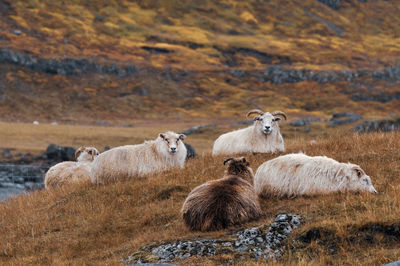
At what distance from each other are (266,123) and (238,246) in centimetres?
879

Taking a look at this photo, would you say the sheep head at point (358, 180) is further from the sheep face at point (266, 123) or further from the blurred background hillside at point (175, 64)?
the blurred background hillside at point (175, 64)

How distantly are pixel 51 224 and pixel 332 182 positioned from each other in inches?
229

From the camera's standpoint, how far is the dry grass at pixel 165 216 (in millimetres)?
7309

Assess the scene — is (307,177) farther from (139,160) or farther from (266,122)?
(266,122)

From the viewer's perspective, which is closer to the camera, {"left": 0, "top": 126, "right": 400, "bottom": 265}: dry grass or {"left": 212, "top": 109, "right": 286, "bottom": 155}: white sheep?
{"left": 0, "top": 126, "right": 400, "bottom": 265}: dry grass

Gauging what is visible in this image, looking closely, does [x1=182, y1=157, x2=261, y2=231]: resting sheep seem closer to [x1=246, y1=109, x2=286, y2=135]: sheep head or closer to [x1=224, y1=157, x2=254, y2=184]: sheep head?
[x1=224, y1=157, x2=254, y2=184]: sheep head

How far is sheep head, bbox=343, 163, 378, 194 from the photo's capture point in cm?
950

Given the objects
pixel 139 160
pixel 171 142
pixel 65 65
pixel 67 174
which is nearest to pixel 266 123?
pixel 171 142

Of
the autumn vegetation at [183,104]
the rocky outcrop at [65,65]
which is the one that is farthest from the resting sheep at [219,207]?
the rocky outcrop at [65,65]

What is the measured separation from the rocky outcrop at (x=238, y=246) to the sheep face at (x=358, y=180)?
194 centimetres

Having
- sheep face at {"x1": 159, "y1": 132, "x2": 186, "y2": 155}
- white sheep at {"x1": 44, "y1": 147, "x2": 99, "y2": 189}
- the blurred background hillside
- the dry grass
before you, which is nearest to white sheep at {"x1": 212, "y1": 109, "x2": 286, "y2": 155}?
the dry grass

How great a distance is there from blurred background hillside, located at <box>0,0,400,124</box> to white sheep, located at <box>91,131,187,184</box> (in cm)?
6257

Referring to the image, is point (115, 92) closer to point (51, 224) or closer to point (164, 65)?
point (164, 65)

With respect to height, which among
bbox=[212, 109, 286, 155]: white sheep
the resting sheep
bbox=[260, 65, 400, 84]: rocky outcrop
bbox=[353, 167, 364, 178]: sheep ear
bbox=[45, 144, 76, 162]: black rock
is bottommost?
bbox=[45, 144, 76, 162]: black rock
